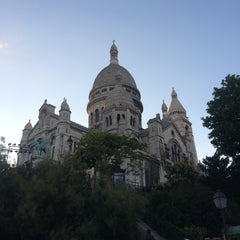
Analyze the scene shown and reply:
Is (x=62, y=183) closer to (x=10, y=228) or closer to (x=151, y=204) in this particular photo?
(x=10, y=228)

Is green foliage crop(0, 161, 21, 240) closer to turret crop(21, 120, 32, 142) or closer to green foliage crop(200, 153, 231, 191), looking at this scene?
green foliage crop(200, 153, 231, 191)

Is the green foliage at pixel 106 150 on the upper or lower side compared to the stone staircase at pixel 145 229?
upper

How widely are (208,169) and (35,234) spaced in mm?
20976

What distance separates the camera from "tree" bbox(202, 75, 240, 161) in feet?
78.8

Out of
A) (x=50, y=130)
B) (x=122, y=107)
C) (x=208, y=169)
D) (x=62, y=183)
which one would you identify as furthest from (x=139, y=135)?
(x=62, y=183)

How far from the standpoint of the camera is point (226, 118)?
2461 cm

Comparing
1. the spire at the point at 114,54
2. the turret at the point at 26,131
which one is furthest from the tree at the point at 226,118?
the spire at the point at 114,54

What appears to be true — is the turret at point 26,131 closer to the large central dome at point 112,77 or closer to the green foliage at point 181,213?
the large central dome at point 112,77

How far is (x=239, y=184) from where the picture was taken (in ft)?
86.3

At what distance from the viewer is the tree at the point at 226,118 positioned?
2403cm

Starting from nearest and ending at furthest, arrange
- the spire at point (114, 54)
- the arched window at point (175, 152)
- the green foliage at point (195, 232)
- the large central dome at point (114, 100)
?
the green foliage at point (195, 232)
the large central dome at point (114, 100)
the arched window at point (175, 152)
the spire at point (114, 54)

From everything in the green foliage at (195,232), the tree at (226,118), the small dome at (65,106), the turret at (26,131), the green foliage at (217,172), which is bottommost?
the green foliage at (195,232)

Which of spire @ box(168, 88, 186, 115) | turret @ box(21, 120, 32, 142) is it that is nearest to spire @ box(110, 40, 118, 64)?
spire @ box(168, 88, 186, 115)

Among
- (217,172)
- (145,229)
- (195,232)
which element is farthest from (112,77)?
(195,232)
